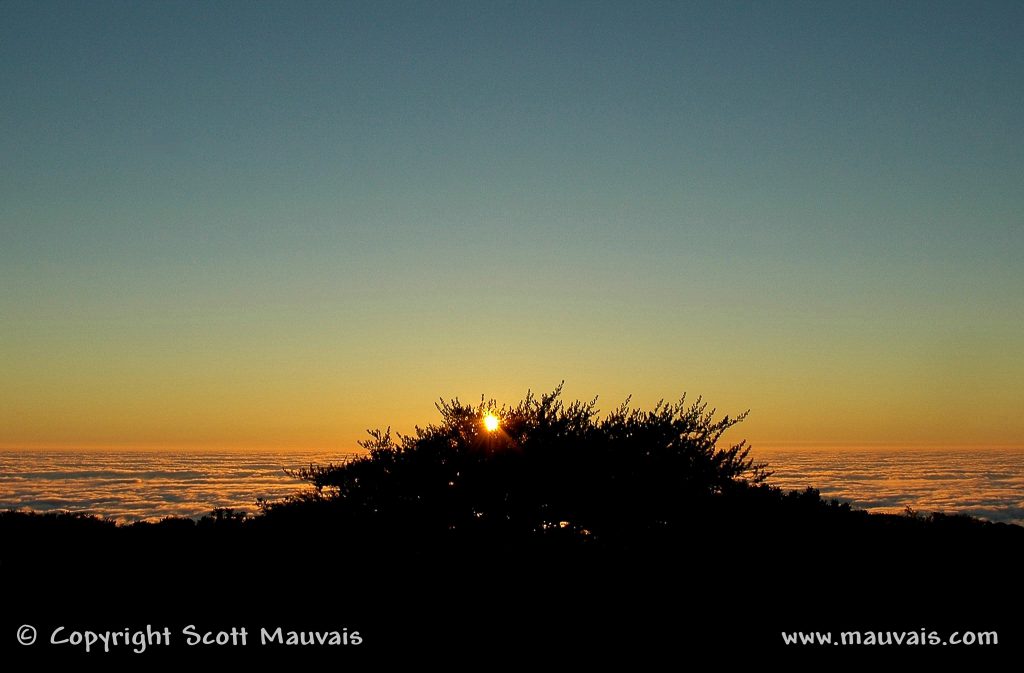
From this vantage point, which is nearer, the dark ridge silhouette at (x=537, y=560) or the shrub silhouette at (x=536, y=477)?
the dark ridge silhouette at (x=537, y=560)

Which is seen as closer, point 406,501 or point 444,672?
point 444,672

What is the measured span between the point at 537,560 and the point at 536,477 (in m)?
2.18

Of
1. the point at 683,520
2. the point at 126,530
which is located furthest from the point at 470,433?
the point at 126,530

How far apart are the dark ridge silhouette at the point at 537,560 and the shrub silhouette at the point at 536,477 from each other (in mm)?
46

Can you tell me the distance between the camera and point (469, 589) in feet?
63.0

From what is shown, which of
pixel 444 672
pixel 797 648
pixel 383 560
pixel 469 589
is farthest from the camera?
pixel 383 560

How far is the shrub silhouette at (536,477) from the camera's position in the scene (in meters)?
22.2

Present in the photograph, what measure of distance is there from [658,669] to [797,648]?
107 inches

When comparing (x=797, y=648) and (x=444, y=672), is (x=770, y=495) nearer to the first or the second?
(x=797, y=648)

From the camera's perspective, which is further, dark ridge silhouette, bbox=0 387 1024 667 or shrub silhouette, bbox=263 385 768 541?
shrub silhouette, bbox=263 385 768 541

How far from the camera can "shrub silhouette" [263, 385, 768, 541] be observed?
872 inches

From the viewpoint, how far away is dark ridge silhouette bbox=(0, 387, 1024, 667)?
1675 cm

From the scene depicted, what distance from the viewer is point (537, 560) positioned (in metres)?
20.9

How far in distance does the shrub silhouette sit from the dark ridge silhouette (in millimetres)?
46
